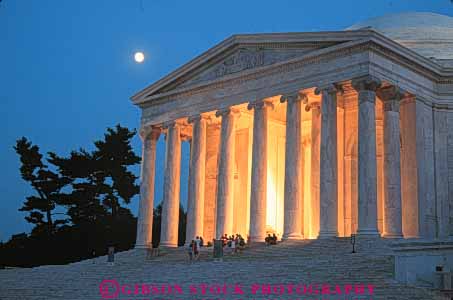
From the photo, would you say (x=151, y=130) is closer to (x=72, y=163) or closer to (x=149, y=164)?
(x=149, y=164)

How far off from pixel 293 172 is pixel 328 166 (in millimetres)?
2488

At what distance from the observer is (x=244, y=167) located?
156 feet

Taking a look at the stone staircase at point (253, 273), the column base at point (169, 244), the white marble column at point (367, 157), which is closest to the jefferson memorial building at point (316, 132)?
the white marble column at point (367, 157)

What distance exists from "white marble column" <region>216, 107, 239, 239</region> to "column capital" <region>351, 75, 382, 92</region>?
9790 millimetres

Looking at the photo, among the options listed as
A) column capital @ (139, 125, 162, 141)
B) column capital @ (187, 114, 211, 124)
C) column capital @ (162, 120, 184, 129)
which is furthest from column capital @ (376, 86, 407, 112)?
column capital @ (139, 125, 162, 141)

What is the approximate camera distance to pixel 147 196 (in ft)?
158

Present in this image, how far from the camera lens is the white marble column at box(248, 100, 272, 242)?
4022 centimetres

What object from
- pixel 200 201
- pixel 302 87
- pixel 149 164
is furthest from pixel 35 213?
pixel 302 87

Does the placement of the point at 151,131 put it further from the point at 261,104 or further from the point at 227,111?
the point at 261,104

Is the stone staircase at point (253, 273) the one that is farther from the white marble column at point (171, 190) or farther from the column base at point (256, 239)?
the white marble column at point (171, 190)

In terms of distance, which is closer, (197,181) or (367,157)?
(367,157)

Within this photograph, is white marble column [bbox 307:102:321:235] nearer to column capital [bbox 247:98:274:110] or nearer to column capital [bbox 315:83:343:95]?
column capital [bbox 247:98:274:110]

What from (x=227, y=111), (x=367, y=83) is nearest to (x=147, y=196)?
(x=227, y=111)

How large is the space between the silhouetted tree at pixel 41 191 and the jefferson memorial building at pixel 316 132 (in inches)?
882
